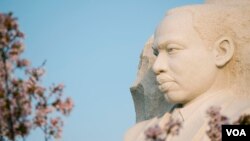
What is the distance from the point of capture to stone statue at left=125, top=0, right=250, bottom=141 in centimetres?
479

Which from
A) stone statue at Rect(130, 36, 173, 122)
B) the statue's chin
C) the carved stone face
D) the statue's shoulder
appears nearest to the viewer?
the carved stone face

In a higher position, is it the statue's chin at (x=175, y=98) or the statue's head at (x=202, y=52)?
the statue's head at (x=202, y=52)

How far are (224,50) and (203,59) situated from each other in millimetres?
316

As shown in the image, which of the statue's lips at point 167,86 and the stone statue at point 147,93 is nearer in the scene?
the statue's lips at point 167,86

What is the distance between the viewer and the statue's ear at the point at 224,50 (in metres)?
4.90

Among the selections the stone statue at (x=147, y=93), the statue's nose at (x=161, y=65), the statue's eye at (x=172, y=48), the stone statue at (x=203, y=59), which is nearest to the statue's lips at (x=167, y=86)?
the stone statue at (x=203, y=59)

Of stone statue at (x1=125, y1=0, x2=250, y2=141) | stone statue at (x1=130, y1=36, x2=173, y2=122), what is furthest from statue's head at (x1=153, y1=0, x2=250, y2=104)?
stone statue at (x1=130, y1=36, x2=173, y2=122)

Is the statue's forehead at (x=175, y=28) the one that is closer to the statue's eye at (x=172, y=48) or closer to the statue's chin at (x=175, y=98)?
the statue's eye at (x=172, y=48)

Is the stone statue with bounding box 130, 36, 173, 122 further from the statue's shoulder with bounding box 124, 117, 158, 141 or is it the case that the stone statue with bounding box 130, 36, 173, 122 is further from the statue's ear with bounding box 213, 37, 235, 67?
the statue's ear with bounding box 213, 37, 235, 67

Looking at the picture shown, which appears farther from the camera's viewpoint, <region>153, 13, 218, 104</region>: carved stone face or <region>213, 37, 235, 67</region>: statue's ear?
<region>213, 37, 235, 67</region>: statue's ear

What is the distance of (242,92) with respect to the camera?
4949 mm

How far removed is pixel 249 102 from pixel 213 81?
434 millimetres

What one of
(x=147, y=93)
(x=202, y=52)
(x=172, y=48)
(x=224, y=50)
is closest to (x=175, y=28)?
(x=172, y=48)

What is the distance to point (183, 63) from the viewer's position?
15.7 feet
